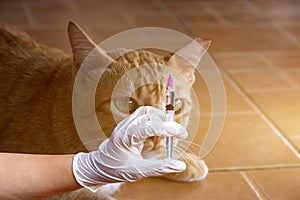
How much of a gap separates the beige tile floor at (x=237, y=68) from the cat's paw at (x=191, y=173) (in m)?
0.02

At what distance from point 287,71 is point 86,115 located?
59.8 inches

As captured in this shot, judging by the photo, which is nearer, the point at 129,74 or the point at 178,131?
the point at 178,131

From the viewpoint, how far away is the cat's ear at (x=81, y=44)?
1.71 metres

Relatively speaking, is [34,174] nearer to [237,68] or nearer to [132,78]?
[132,78]

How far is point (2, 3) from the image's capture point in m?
3.72

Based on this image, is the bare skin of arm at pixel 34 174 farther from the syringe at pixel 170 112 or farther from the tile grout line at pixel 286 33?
the tile grout line at pixel 286 33

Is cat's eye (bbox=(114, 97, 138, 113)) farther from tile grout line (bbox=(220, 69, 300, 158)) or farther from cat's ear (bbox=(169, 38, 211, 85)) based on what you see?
tile grout line (bbox=(220, 69, 300, 158))

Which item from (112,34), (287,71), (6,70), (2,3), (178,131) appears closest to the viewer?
(178,131)

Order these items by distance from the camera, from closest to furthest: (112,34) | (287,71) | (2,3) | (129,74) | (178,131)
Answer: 1. (178,131)
2. (129,74)
3. (287,71)
4. (112,34)
5. (2,3)

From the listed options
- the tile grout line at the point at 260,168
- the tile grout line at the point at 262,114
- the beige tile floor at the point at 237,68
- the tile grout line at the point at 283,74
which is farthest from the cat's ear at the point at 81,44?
the tile grout line at the point at 283,74

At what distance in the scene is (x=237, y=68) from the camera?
9.96ft

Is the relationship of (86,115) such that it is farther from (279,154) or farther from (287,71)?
(287,71)

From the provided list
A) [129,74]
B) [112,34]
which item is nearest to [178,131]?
[129,74]

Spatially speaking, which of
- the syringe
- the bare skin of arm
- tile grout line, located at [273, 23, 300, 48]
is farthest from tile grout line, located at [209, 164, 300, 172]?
tile grout line, located at [273, 23, 300, 48]
